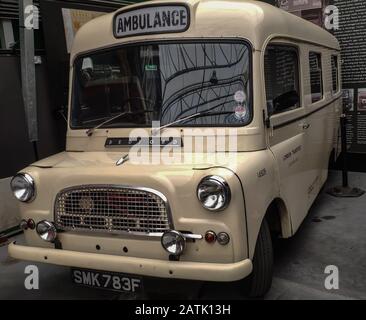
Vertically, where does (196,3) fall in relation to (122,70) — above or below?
above

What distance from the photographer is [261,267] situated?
3.33 meters

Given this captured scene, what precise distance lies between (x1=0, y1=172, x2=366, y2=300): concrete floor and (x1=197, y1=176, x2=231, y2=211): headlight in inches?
26.4

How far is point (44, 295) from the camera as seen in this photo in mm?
3836

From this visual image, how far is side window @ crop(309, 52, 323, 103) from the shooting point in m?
4.79

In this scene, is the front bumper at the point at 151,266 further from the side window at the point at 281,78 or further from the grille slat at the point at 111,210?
the side window at the point at 281,78

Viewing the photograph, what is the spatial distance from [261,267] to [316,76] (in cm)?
258

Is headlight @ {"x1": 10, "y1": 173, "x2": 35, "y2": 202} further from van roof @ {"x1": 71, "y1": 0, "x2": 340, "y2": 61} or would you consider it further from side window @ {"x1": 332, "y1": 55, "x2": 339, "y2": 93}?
side window @ {"x1": 332, "y1": 55, "x2": 339, "y2": 93}

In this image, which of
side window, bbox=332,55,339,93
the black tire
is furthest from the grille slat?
side window, bbox=332,55,339,93

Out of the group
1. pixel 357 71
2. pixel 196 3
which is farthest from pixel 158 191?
pixel 357 71

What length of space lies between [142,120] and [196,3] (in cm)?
100

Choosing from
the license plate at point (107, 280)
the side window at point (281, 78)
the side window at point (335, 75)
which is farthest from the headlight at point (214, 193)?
the side window at point (335, 75)

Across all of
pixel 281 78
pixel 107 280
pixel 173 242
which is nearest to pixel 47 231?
pixel 107 280

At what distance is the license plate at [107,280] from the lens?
3.08 metres
